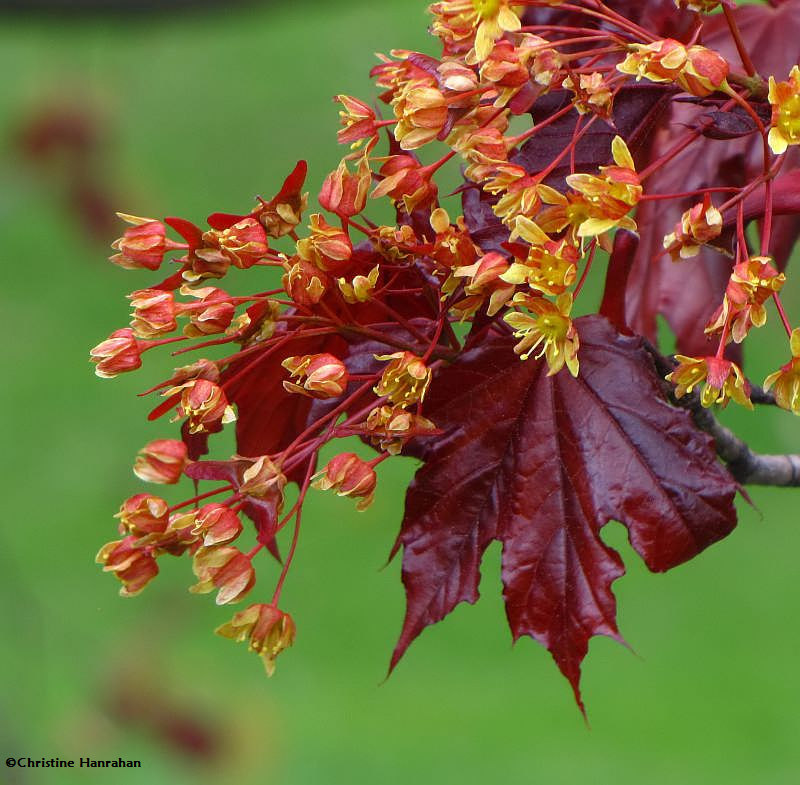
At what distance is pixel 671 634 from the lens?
391cm

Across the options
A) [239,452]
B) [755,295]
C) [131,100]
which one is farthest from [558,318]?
[131,100]

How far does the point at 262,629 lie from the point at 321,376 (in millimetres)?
166

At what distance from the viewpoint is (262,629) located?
2.55 ft

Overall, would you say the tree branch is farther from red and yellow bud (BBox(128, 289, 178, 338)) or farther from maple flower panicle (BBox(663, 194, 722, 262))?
red and yellow bud (BBox(128, 289, 178, 338))

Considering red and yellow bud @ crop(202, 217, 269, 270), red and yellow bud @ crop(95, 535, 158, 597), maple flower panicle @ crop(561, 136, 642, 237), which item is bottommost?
red and yellow bud @ crop(95, 535, 158, 597)

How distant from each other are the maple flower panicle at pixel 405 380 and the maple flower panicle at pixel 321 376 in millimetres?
25

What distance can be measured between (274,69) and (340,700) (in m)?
3.57

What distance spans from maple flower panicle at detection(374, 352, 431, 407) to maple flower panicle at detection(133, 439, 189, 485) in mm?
133

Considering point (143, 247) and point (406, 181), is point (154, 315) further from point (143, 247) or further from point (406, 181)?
point (406, 181)

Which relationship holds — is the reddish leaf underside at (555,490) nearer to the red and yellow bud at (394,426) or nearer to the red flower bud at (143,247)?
the red and yellow bud at (394,426)

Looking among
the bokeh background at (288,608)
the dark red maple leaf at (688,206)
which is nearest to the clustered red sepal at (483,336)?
the dark red maple leaf at (688,206)

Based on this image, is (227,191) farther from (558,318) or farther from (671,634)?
(558,318)

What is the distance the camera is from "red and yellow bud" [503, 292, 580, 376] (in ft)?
2.36

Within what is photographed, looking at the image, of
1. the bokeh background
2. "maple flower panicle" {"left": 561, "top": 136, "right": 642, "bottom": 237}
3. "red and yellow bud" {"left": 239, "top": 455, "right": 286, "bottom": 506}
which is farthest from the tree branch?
the bokeh background
